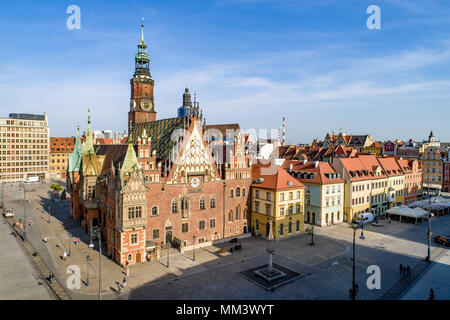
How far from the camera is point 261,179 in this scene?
57656 mm

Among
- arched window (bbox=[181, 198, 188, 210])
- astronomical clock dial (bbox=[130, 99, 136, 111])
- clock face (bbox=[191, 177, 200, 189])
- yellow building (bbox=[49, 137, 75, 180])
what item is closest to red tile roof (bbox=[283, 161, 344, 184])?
clock face (bbox=[191, 177, 200, 189])

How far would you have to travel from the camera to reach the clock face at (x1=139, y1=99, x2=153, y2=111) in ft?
235

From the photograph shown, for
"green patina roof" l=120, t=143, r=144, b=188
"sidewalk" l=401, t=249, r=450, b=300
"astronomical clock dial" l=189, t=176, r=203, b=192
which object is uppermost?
"green patina roof" l=120, t=143, r=144, b=188

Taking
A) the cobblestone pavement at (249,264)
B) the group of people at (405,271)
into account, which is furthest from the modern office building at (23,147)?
the group of people at (405,271)

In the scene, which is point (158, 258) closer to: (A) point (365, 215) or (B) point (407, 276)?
(B) point (407, 276)

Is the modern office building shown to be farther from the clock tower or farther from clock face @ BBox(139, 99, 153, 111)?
clock face @ BBox(139, 99, 153, 111)

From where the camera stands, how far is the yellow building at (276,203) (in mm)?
54156

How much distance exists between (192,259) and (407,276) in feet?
95.8

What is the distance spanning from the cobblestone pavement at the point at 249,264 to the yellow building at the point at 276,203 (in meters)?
2.57

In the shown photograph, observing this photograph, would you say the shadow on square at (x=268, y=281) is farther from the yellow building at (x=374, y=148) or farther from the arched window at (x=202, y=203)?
the yellow building at (x=374, y=148)

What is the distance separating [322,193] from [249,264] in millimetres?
27573

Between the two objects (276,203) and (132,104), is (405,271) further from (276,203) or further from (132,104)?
(132,104)

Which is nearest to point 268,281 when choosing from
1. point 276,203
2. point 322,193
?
point 276,203

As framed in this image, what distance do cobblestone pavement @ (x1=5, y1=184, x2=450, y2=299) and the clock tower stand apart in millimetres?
28865
